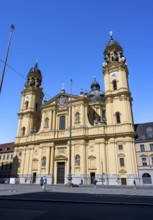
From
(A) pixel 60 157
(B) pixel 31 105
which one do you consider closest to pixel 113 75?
(A) pixel 60 157

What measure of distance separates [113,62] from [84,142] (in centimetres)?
2183

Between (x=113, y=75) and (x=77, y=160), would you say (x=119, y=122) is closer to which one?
(x=113, y=75)

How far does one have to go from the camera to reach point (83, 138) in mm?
39562

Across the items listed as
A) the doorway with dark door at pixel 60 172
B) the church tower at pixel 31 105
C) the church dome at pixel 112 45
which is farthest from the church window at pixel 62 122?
the church dome at pixel 112 45

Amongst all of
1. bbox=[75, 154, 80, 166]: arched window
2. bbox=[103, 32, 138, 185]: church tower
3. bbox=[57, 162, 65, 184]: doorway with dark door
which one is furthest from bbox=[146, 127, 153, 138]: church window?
bbox=[57, 162, 65, 184]: doorway with dark door

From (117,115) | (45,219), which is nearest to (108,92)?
(117,115)

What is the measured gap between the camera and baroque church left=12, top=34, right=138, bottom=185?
36031 mm

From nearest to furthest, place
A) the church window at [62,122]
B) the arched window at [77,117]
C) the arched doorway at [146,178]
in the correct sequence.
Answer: the arched doorway at [146,178]
the arched window at [77,117]
the church window at [62,122]

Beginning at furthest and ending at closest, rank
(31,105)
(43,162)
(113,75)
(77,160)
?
(31,105)
(113,75)
(43,162)
(77,160)

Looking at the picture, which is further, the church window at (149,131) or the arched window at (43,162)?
the arched window at (43,162)

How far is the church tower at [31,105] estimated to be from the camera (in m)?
49.9

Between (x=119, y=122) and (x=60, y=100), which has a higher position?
(x=60, y=100)

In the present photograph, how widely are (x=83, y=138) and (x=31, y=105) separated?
20.6 meters

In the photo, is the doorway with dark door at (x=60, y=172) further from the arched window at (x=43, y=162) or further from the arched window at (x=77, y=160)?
the arched window at (x=77, y=160)
